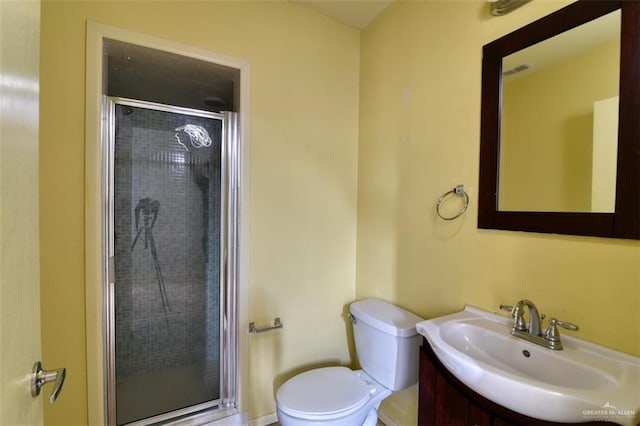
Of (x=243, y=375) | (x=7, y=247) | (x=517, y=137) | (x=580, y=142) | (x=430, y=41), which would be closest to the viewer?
(x=7, y=247)

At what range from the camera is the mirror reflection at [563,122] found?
3.05 ft

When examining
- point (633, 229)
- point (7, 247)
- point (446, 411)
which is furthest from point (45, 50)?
point (633, 229)

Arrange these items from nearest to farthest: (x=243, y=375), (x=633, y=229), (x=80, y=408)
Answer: (x=633, y=229) < (x=80, y=408) < (x=243, y=375)

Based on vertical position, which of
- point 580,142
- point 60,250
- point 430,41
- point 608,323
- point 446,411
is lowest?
point 446,411

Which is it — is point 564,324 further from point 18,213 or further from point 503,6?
point 18,213

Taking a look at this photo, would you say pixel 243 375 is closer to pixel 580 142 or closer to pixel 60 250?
pixel 60 250

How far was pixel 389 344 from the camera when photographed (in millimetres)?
1401

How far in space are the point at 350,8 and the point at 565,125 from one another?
4.56 feet

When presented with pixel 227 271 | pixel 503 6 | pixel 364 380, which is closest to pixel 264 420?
pixel 364 380

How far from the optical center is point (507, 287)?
1174mm

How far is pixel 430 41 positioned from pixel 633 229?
118cm

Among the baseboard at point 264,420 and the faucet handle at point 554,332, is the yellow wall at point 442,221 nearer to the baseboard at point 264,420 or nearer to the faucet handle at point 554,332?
the faucet handle at point 554,332

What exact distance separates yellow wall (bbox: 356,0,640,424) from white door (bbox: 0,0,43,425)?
1.45 metres

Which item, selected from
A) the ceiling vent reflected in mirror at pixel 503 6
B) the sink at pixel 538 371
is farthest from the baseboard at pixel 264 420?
the ceiling vent reflected in mirror at pixel 503 6
